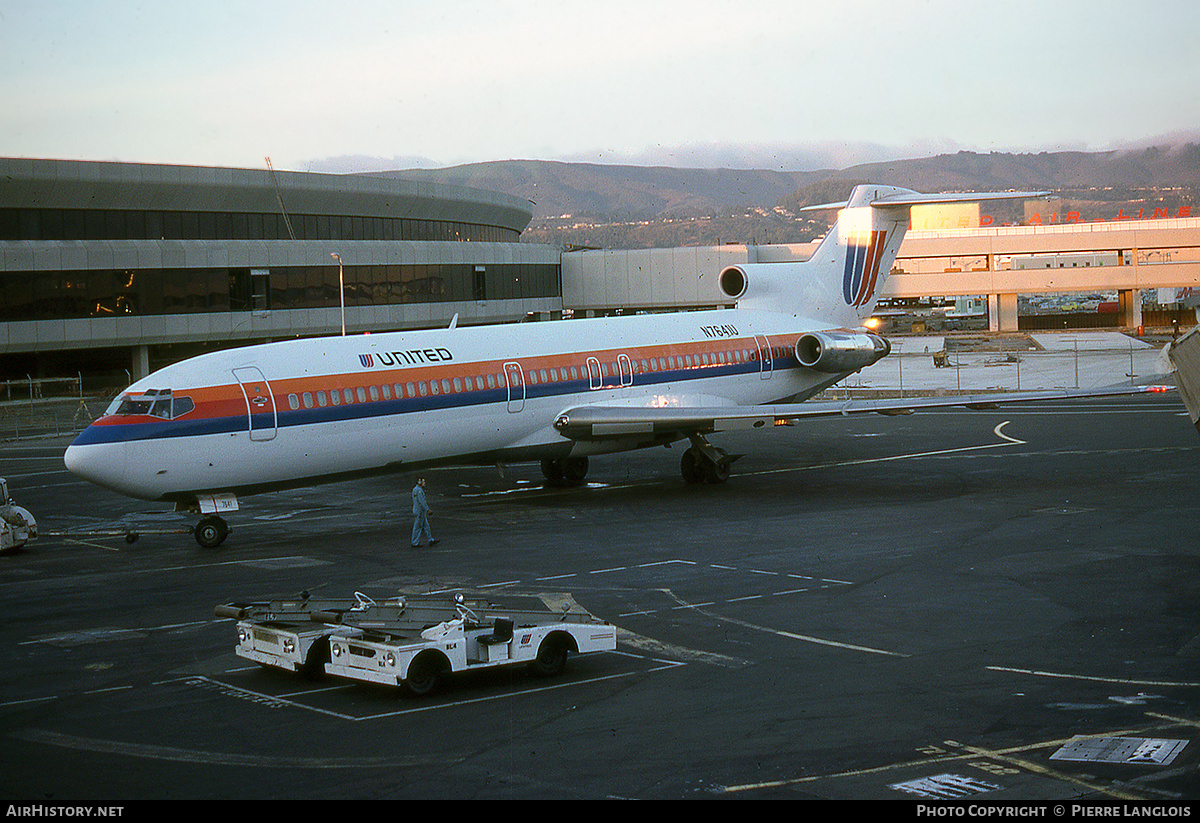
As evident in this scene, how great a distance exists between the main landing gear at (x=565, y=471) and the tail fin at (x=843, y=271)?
8.73m

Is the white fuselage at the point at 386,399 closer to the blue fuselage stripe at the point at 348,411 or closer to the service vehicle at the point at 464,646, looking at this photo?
the blue fuselage stripe at the point at 348,411

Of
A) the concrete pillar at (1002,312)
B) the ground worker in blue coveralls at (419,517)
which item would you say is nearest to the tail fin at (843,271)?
the ground worker in blue coveralls at (419,517)

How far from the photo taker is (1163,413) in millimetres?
47500

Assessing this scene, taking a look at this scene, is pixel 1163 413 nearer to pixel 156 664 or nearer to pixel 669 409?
pixel 669 409

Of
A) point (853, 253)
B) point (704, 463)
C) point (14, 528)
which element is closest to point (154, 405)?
point (14, 528)

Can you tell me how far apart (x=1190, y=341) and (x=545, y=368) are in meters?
18.5

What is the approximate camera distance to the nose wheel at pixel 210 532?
2638 centimetres

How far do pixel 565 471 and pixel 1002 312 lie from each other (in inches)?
3646

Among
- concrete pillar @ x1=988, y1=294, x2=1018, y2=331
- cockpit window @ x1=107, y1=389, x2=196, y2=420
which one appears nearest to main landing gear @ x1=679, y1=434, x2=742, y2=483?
cockpit window @ x1=107, y1=389, x2=196, y2=420

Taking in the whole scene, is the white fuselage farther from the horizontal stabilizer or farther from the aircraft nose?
the horizontal stabilizer

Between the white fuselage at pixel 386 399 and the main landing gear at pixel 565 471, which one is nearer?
the white fuselage at pixel 386 399

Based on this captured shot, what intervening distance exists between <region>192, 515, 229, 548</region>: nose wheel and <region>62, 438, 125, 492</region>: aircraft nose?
254 cm
